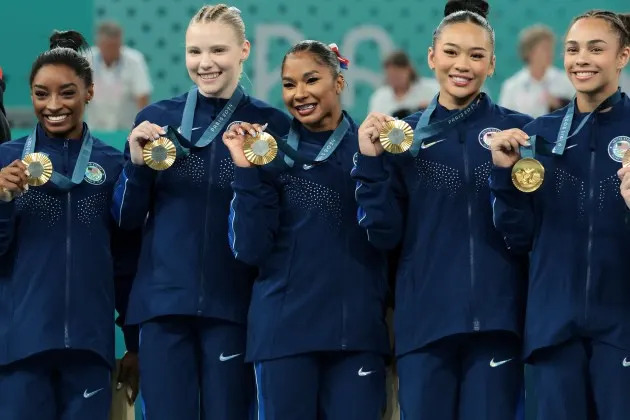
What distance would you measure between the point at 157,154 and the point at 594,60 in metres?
1.55

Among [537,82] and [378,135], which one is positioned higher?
[537,82]

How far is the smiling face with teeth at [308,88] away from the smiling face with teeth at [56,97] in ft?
2.58

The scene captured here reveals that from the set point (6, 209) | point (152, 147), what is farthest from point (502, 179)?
point (6, 209)

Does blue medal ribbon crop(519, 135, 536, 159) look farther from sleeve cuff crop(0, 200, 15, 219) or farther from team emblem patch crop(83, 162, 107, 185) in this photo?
sleeve cuff crop(0, 200, 15, 219)

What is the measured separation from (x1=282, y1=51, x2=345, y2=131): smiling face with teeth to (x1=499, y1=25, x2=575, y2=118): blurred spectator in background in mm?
4873

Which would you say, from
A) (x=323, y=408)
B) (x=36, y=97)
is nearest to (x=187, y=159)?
(x=36, y=97)

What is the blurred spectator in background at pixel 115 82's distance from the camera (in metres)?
A: 9.48

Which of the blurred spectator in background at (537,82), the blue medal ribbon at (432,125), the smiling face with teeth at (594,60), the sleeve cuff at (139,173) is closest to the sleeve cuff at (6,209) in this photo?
the sleeve cuff at (139,173)

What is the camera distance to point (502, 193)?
4.45m

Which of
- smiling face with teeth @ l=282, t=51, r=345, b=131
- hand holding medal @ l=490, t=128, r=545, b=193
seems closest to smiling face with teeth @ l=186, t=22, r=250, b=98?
smiling face with teeth @ l=282, t=51, r=345, b=131

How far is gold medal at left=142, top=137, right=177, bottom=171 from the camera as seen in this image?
465 centimetres

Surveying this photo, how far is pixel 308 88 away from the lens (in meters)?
4.78

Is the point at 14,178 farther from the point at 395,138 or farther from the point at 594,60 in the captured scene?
the point at 594,60

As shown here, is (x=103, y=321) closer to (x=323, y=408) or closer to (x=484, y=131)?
(x=323, y=408)
